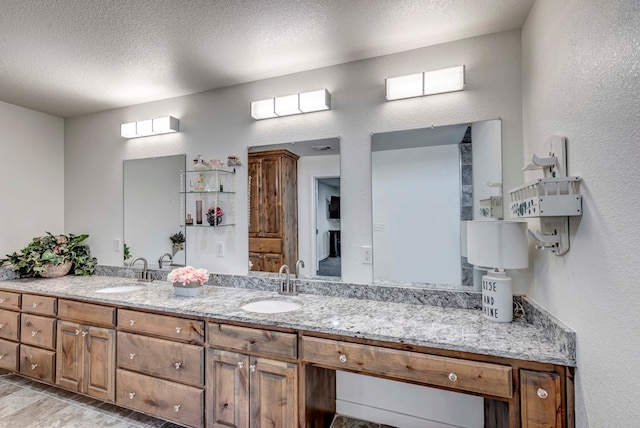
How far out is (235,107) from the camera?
2568 mm

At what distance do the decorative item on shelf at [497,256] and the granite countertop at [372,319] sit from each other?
0.08 m

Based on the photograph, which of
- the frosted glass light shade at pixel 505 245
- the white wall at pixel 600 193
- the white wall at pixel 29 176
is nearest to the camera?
the white wall at pixel 600 193

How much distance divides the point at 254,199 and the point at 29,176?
7.92ft

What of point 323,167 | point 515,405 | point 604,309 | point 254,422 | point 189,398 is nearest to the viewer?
point 604,309

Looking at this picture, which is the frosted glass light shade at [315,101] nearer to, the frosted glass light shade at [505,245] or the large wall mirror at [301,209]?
the large wall mirror at [301,209]

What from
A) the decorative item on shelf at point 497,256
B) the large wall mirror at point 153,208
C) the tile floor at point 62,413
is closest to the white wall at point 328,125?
the large wall mirror at point 153,208

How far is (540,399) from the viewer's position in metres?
1.27

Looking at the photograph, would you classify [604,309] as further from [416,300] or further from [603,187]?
[416,300]

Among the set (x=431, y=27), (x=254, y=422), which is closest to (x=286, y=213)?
(x=254, y=422)

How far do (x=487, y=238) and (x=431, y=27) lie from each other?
1.21 meters

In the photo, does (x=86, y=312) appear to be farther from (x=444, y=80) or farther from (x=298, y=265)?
(x=444, y=80)

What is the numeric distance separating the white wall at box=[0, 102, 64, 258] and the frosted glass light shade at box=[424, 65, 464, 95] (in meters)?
3.58

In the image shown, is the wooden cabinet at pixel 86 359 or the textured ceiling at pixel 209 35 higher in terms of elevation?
the textured ceiling at pixel 209 35

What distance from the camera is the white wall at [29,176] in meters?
2.95
